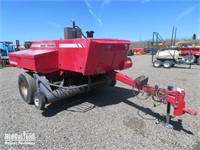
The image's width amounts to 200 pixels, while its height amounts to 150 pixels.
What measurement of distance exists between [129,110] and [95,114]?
0.80 meters

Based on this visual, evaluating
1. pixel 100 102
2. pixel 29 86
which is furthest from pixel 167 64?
pixel 29 86

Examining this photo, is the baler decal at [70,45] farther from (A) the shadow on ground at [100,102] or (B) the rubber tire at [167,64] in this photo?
(B) the rubber tire at [167,64]

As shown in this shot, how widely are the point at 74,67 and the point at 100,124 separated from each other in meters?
1.25

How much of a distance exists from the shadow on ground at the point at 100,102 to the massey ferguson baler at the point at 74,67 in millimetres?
308

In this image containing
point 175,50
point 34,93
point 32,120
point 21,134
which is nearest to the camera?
point 21,134

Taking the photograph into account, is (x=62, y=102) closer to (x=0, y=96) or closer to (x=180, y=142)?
(x=0, y=96)

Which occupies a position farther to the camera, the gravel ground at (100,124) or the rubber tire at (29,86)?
the rubber tire at (29,86)

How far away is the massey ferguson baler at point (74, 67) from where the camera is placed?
3.13 m

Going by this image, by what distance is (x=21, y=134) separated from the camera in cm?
297

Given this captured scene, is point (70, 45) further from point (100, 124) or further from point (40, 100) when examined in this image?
point (100, 124)

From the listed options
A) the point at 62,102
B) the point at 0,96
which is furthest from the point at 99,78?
the point at 0,96

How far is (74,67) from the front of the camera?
3494 millimetres

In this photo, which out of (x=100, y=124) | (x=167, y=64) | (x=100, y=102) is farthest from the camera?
(x=167, y=64)

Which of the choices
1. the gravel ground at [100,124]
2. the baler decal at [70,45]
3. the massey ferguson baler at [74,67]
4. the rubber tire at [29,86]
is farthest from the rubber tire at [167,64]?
the rubber tire at [29,86]
